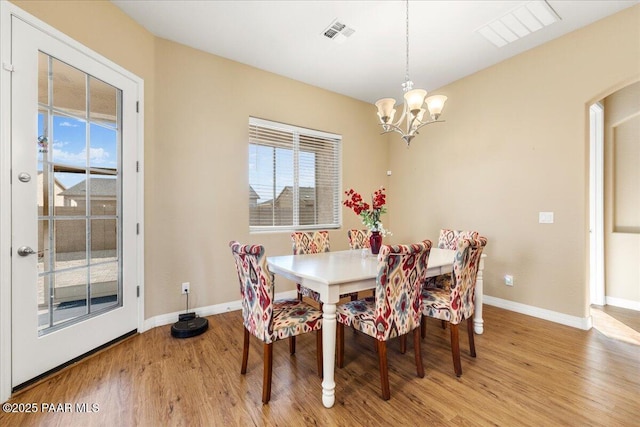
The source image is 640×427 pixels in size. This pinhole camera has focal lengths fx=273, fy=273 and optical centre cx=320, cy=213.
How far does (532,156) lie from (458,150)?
0.88 metres

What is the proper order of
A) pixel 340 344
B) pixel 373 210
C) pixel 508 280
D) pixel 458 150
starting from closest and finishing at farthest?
pixel 340 344 < pixel 373 210 < pixel 508 280 < pixel 458 150

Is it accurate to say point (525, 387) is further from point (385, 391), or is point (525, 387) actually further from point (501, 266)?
point (501, 266)

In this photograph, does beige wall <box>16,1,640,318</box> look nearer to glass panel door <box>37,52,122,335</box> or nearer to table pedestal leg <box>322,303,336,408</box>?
glass panel door <box>37,52,122,335</box>

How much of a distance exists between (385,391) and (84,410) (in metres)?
1.84

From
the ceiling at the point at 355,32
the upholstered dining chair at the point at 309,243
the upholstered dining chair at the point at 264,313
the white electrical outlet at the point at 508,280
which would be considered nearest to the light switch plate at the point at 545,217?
the white electrical outlet at the point at 508,280

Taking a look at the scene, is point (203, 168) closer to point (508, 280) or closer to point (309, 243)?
point (309, 243)

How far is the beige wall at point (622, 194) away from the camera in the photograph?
3.24 metres

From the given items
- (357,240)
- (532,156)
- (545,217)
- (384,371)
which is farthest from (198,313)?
(532,156)

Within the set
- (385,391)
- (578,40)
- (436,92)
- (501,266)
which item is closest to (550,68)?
(578,40)

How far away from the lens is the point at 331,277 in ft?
5.72

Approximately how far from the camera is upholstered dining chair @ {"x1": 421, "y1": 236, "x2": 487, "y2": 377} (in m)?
1.98

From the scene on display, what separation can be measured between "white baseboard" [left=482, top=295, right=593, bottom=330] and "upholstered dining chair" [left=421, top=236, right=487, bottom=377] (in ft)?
4.81

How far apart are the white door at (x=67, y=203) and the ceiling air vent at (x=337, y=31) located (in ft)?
6.54

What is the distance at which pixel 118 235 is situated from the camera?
2.50 meters
